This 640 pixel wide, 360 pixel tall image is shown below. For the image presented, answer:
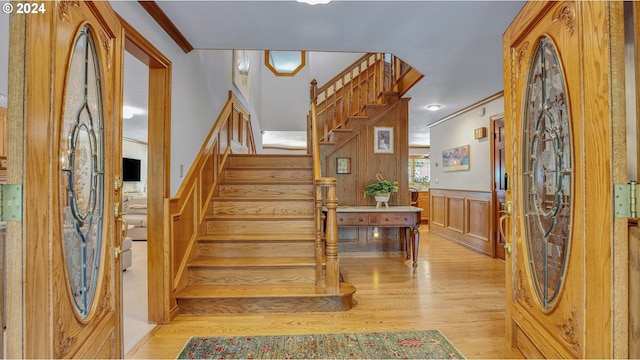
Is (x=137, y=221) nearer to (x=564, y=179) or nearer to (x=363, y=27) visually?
(x=363, y=27)

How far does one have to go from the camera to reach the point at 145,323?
7.63 feet

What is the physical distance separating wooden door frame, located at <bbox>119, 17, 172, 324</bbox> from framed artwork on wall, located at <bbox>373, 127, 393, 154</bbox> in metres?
2.87

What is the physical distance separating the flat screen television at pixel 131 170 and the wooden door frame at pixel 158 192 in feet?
25.0

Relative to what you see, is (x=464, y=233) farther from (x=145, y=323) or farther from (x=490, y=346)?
(x=145, y=323)

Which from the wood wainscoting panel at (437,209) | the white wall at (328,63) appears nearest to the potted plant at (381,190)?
the wood wainscoting panel at (437,209)

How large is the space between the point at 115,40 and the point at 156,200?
1306 millimetres

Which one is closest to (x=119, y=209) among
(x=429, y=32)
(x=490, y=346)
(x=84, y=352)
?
(x=84, y=352)

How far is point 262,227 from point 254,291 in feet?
2.60

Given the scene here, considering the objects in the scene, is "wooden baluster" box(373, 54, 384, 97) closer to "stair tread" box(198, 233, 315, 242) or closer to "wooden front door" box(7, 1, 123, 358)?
"stair tread" box(198, 233, 315, 242)

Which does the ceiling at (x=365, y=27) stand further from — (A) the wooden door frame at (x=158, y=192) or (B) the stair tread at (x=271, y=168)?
(B) the stair tread at (x=271, y=168)

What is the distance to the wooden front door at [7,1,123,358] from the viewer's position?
0.78m

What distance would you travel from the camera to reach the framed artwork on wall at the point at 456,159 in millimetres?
5098

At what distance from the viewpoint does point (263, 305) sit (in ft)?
8.19

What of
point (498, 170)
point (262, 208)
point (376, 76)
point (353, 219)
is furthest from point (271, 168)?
point (498, 170)
